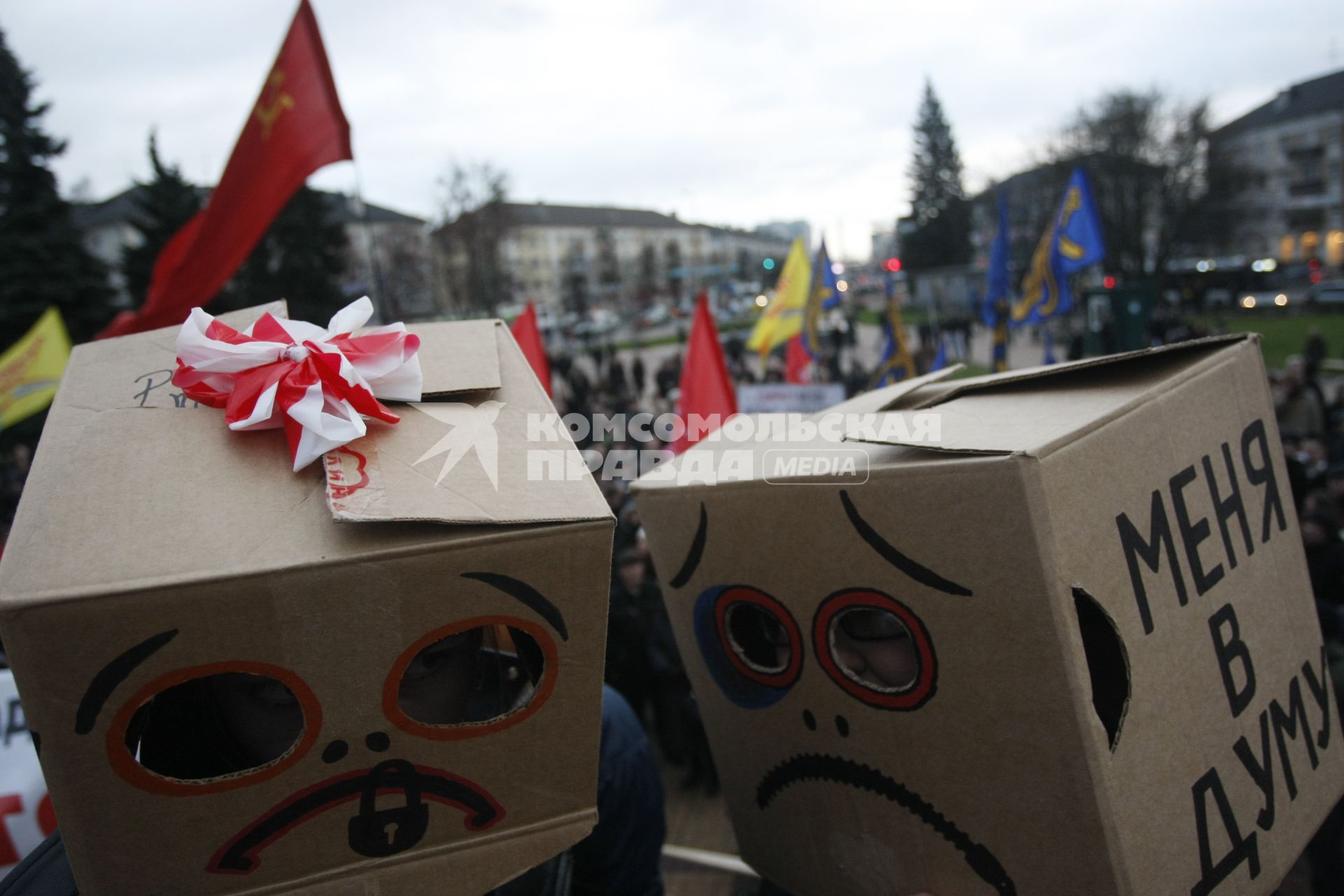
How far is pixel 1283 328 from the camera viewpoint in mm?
25969

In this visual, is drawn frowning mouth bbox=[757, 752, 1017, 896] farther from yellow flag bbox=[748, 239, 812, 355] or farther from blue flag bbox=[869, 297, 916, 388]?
yellow flag bbox=[748, 239, 812, 355]

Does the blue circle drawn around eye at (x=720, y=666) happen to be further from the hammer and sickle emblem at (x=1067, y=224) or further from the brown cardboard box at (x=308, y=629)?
the hammer and sickle emblem at (x=1067, y=224)

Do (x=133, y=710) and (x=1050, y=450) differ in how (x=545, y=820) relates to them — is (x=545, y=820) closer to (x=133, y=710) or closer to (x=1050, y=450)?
(x=133, y=710)

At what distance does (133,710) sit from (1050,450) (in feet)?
4.47

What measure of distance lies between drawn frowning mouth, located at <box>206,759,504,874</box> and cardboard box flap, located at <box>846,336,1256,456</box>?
0.89m

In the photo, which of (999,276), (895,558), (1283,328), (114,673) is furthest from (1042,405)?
(1283,328)

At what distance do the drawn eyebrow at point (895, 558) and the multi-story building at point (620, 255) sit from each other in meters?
50.8

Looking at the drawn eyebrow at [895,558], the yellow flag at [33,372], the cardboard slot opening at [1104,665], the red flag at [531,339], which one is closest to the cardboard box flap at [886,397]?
the drawn eyebrow at [895,558]

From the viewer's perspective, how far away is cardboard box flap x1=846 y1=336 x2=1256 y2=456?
1.31 metres

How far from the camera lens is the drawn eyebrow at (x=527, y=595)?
3.77 feet

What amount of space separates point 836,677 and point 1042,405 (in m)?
0.66

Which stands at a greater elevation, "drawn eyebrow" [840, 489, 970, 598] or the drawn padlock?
"drawn eyebrow" [840, 489, 970, 598]

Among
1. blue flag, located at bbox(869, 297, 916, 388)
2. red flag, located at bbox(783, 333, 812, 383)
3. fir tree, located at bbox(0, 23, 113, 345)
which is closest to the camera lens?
blue flag, located at bbox(869, 297, 916, 388)

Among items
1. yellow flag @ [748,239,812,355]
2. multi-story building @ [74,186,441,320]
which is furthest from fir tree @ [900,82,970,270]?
yellow flag @ [748,239,812,355]
